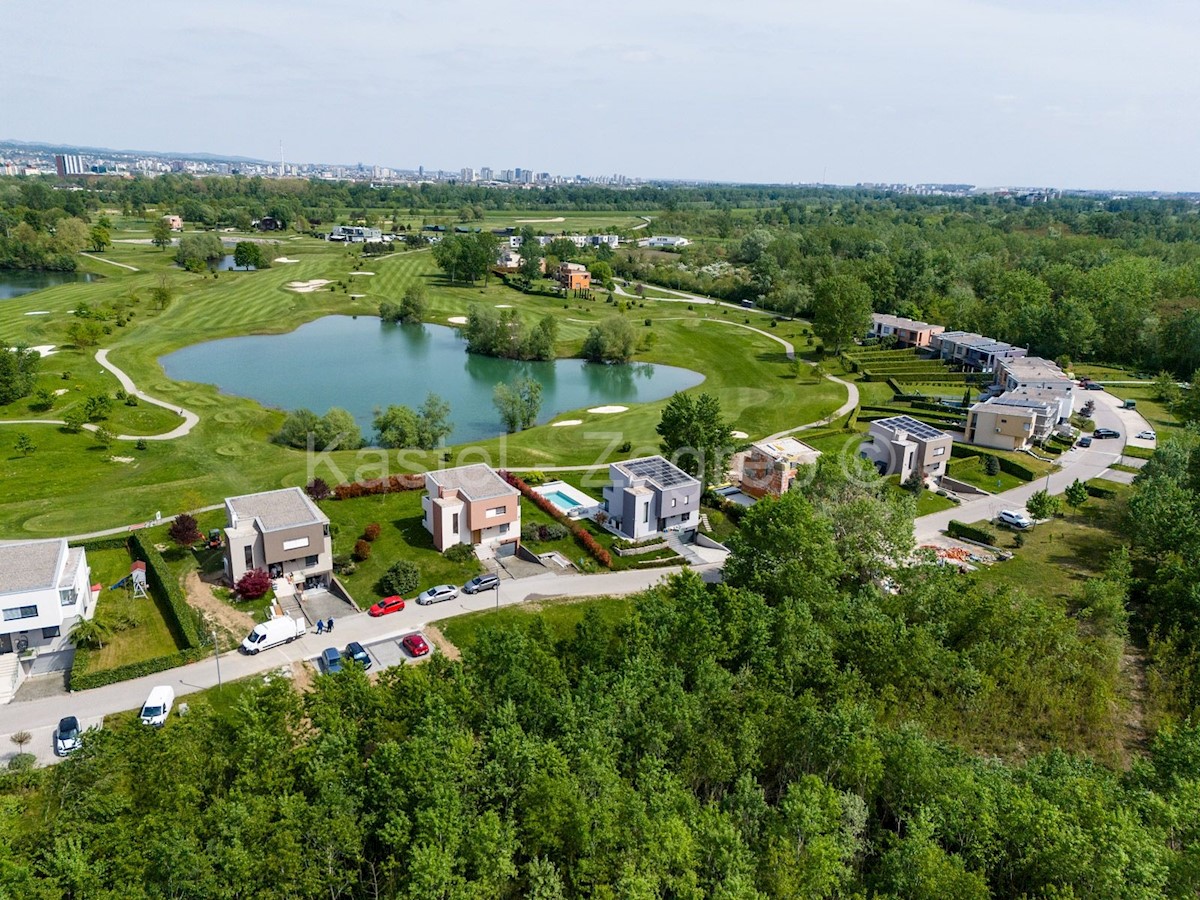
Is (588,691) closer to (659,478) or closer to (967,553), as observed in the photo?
(659,478)

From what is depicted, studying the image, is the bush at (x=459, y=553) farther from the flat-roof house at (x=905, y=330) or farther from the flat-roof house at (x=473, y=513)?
the flat-roof house at (x=905, y=330)

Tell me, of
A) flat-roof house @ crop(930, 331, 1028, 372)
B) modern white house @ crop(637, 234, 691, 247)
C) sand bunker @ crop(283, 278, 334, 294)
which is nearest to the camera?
flat-roof house @ crop(930, 331, 1028, 372)

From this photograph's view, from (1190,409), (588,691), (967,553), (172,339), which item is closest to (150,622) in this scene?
(588,691)

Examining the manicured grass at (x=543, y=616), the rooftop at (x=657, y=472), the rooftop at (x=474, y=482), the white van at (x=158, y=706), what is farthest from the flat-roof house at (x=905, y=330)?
the white van at (x=158, y=706)

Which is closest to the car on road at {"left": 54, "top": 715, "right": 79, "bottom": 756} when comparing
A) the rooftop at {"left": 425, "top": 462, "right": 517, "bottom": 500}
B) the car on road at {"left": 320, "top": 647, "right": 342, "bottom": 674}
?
the car on road at {"left": 320, "top": 647, "right": 342, "bottom": 674}

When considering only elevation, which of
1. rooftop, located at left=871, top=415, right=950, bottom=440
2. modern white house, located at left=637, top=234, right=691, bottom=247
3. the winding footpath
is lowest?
the winding footpath

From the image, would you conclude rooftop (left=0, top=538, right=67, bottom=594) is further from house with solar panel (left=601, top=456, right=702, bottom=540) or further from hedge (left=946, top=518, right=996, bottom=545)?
hedge (left=946, top=518, right=996, bottom=545)
